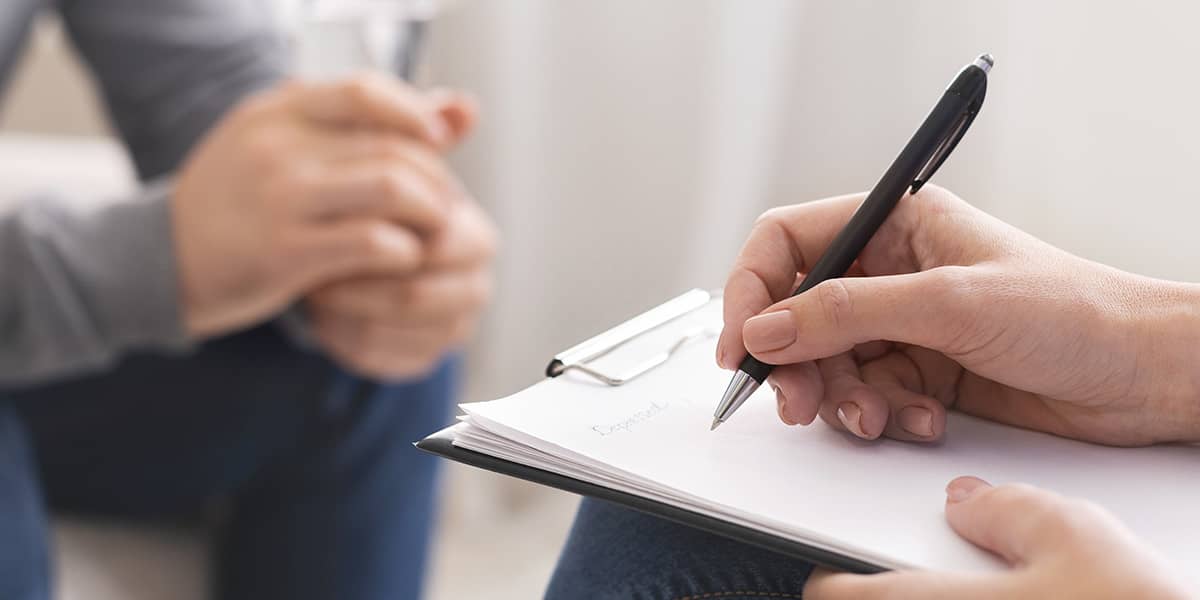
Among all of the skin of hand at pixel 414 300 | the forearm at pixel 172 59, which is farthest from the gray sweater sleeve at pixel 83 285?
the forearm at pixel 172 59

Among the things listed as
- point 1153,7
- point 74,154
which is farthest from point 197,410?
point 1153,7

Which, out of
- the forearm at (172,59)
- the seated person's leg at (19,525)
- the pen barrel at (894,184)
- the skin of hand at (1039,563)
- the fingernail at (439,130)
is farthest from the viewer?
the forearm at (172,59)

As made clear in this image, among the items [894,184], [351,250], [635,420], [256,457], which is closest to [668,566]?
[635,420]

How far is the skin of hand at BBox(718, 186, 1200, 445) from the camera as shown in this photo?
14.7 inches

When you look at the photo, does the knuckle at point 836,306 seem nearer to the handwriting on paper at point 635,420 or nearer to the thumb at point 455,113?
the handwriting on paper at point 635,420

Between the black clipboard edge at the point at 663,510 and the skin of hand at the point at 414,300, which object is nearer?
the black clipboard edge at the point at 663,510

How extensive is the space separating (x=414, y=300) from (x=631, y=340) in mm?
469

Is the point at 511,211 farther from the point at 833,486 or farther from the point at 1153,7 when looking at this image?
the point at 833,486

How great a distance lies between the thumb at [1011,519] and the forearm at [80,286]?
65cm

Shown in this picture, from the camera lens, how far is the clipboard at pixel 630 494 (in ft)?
1.06

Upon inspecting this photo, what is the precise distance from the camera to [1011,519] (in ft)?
1.01

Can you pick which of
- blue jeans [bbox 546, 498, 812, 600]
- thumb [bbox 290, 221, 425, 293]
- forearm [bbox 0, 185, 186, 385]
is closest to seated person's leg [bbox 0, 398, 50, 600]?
forearm [bbox 0, 185, 186, 385]

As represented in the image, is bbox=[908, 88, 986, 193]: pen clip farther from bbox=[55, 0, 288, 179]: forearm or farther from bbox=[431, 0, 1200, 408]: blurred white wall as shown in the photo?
bbox=[55, 0, 288, 179]: forearm

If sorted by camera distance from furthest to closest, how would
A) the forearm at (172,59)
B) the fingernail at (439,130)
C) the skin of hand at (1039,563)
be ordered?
1. the forearm at (172,59)
2. the fingernail at (439,130)
3. the skin of hand at (1039,563)
